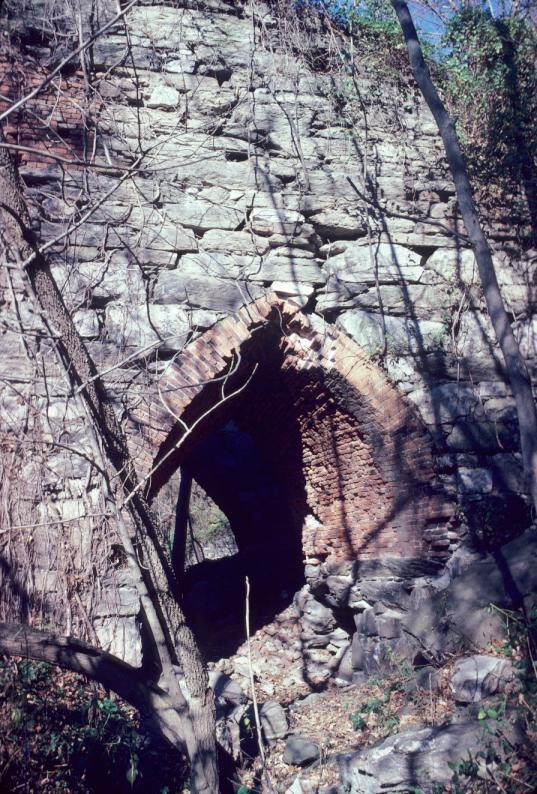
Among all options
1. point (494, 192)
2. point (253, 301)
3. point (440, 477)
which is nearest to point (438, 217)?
point (494, 192)

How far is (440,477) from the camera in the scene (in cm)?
468

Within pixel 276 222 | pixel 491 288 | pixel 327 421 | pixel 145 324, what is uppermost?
pixel 276 222

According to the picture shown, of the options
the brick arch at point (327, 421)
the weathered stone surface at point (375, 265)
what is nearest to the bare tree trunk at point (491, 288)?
the weathered stone surface at point (375, 265)

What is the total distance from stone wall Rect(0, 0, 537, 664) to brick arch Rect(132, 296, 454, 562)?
0.06ft

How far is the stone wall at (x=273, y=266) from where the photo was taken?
4324mm

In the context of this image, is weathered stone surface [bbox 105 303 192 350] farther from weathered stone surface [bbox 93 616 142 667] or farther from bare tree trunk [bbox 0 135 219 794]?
weathered stone surface [bbox 93 616 142 667]

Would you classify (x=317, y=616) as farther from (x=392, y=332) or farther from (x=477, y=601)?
(x=392, y=332)

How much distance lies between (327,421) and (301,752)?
8.20ft

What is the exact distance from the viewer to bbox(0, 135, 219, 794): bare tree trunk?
2.95 m

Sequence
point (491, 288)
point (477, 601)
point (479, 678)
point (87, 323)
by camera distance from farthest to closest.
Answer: point (87, 323), point (491, 288), point (477, 601), point (479, 678)

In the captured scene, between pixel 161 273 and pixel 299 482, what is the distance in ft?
8.44

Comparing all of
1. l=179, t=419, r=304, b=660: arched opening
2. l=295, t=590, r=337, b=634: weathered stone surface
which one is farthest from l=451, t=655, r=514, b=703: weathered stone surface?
l=179, t=419, r=304, b=660: arched opening

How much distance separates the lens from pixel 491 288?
13.6 ft

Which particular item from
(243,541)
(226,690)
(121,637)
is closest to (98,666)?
(121,637)
